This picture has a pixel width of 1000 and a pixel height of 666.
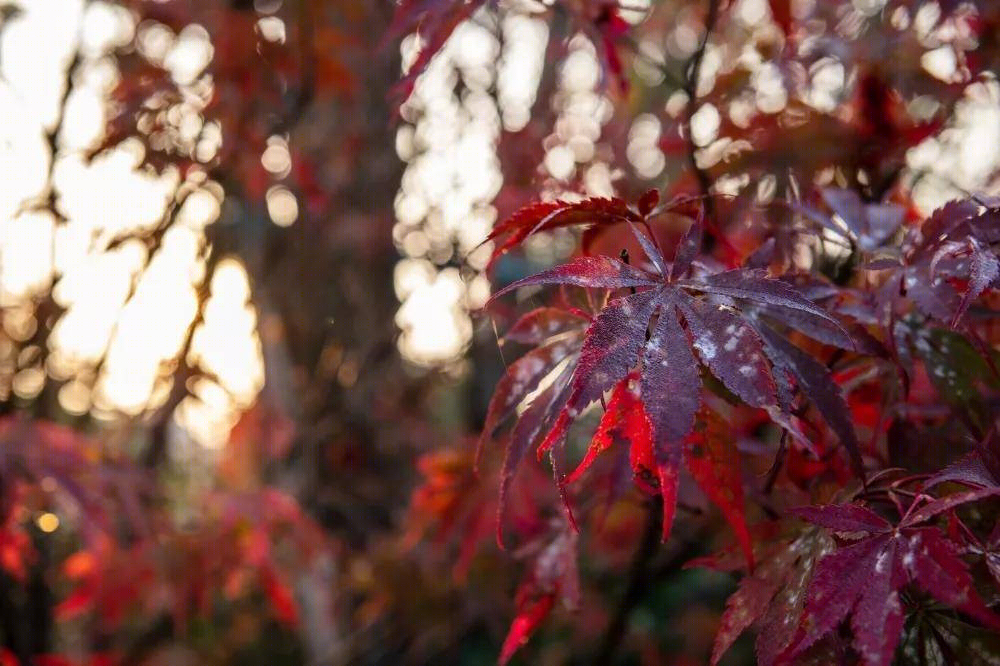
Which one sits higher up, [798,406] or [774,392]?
[774,392]

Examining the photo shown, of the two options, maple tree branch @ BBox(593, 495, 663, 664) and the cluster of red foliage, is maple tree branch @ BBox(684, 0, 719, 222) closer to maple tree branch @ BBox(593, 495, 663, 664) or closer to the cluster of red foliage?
the cluster of red foliage

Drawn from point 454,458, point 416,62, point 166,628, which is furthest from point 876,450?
point 166,628

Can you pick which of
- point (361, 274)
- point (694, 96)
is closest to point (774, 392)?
point (694, 96)

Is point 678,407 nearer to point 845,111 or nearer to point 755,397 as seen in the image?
point 755,397

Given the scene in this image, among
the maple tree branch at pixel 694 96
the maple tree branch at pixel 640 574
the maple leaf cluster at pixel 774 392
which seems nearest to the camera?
the maple leaf cluster at pixel 774 392

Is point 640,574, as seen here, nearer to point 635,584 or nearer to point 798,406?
point 635,584

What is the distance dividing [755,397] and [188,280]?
1945mm

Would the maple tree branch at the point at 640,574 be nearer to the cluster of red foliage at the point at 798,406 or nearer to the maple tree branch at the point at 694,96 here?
the cluster of red foliage at the point at 798,406

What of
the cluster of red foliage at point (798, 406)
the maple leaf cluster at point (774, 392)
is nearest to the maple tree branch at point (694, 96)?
the cluster of red foliage at point (798, 406)

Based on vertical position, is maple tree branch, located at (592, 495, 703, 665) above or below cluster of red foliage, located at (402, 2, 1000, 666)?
below

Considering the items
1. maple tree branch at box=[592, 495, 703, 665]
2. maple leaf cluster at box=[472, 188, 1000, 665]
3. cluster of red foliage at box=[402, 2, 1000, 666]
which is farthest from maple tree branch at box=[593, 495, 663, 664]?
maple leaf cluster at box=[472, 188, 1000, 665]

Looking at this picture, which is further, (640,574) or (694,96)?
(640,574)

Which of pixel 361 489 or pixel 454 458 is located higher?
pixel 454 458

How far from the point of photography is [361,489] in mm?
3279
